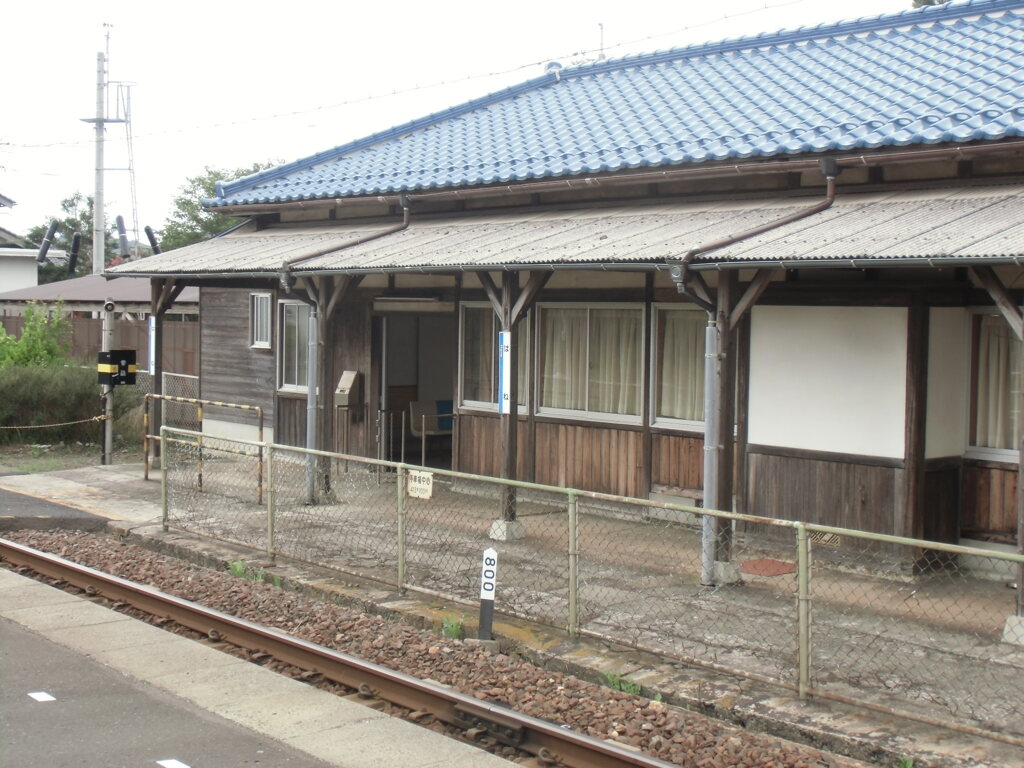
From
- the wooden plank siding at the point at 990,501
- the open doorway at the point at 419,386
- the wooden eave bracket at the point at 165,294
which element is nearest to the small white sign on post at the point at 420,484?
the wooden plank siding at the point at 990,501

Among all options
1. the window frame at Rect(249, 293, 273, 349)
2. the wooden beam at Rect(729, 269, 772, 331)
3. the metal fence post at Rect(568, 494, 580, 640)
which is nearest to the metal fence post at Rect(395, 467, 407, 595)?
the metal fence post at Rect(568, 494, 580, 640)

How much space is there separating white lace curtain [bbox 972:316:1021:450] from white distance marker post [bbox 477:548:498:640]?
4551 mm

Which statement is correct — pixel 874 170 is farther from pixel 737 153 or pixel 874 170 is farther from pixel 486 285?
pixel 486 285

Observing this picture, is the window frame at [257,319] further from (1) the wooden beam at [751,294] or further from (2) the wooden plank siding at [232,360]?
(1) the wooden beam at [751,294]

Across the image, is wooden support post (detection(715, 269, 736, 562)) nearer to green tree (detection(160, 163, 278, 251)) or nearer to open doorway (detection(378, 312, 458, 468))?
open doorway (detection(378, 312, 458, 468))

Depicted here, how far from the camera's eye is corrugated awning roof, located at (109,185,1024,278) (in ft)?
25.5

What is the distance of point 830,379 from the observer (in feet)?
32.1

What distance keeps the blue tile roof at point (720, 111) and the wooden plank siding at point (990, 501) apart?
2.73 metres

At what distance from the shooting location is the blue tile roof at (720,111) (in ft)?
32.5

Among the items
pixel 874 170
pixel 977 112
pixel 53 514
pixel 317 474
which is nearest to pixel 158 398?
pixel 53 514

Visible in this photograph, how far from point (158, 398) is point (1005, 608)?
11.2 meters

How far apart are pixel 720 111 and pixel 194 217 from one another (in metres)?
46.0

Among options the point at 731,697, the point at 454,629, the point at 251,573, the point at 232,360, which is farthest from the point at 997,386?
the point at 232,360

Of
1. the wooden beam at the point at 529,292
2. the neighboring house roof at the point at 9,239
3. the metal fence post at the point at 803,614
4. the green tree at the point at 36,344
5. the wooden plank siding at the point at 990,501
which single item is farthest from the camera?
the neighboring house roof at the point at 9,239
